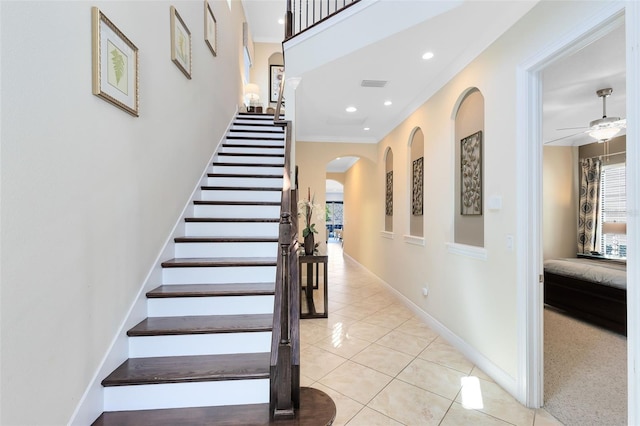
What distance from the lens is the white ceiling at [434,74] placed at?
241cm

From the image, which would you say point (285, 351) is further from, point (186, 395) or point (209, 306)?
point (209, 306)

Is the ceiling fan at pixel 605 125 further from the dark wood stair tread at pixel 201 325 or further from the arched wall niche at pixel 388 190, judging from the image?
the dark wood stair tread at pixel 201 325

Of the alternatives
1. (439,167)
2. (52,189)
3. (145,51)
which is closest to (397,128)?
(439,167)

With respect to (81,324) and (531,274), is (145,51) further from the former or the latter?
(531,274)

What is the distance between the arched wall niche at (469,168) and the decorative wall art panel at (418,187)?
0.89 metres

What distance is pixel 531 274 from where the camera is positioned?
2109mm

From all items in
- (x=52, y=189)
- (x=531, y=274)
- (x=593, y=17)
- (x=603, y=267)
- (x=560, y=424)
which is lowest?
(x=560, y=424)

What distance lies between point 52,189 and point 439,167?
→ 11.0 feet

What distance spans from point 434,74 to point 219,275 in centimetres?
301

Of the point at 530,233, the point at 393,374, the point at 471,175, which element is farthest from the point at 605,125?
the point at 393,374

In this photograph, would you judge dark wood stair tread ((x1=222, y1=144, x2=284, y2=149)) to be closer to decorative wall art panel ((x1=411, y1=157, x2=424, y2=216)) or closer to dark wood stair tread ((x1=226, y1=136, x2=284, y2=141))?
dark wood stair tread ((x1=226, y1=136, x2=284, y2=141))

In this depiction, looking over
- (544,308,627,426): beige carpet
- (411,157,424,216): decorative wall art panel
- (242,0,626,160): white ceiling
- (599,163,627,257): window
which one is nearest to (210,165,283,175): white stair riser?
(242,0,626,160): white ceiling

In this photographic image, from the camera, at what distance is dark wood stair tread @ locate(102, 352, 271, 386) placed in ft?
5.28

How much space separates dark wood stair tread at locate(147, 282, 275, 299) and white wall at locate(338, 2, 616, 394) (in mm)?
1799
